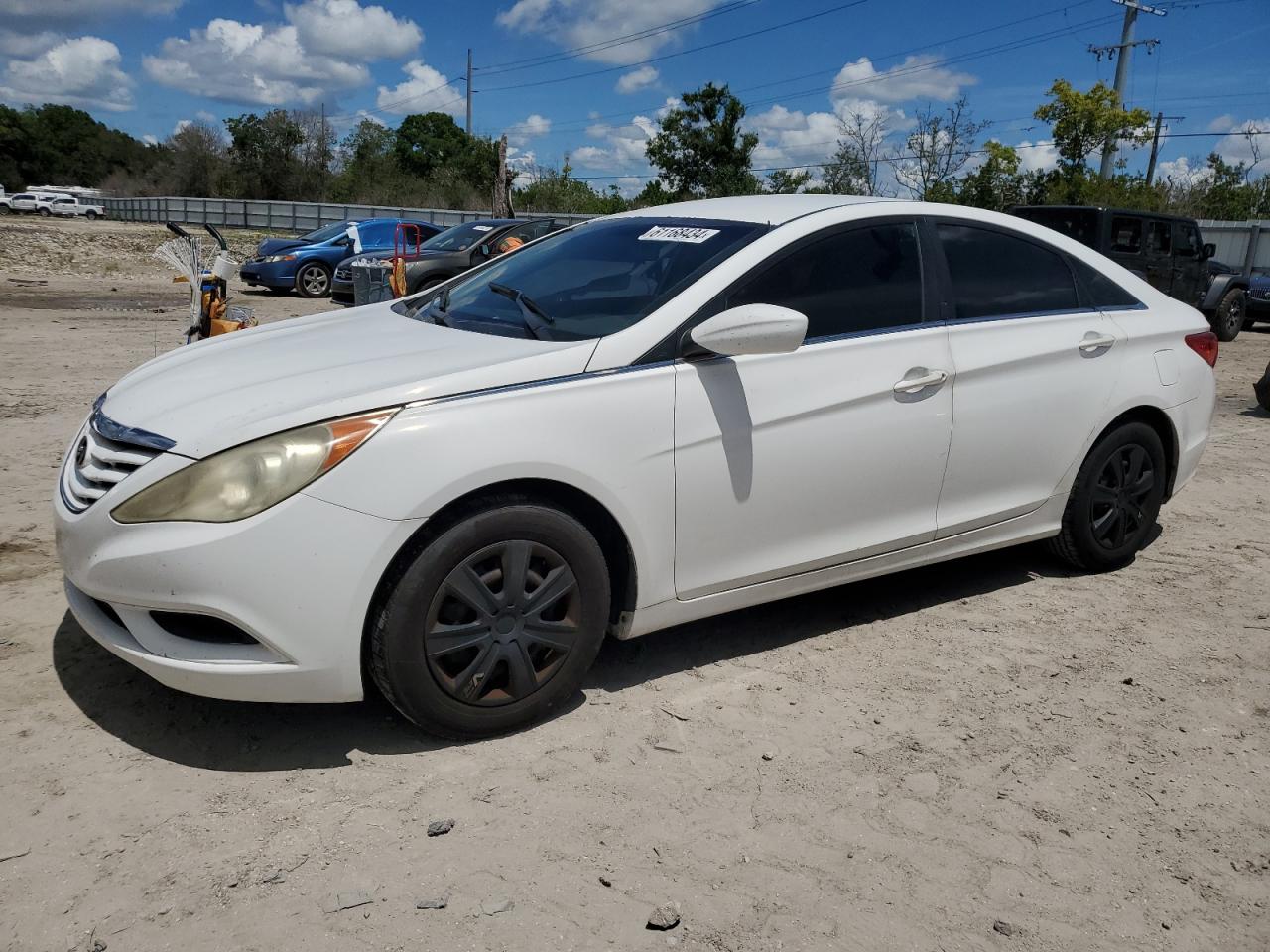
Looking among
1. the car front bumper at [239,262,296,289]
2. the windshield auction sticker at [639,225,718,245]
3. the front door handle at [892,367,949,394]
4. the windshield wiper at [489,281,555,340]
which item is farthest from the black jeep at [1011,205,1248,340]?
the car front bumper at [239,262,296,289]

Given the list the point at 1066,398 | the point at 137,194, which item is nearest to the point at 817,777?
the point at 1066,398

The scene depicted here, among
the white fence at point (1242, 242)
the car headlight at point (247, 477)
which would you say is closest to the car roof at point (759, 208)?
the car headlight at point (247, 477)

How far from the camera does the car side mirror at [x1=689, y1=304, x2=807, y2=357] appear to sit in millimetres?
3240

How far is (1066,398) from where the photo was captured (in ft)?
14.0

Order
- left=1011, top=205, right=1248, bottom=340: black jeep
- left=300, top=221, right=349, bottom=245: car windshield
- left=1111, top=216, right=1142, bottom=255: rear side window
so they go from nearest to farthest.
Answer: left=1011, top=205, right=1248, bottom=340: black jeep, left=1111, top=216, right=1142, bottom=255: rear side window, left=300, top=221, right=349, bottom=245: car windshield

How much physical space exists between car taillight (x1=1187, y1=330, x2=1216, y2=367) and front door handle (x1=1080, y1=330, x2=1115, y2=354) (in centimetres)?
61

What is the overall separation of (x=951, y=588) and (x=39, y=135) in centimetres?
9991

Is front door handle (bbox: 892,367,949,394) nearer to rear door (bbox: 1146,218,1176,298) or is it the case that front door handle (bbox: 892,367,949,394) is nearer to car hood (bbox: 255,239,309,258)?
rear door (bbox: 1146,218,1176,298)

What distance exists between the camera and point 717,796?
2.95 m

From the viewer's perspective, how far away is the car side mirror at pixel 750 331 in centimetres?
324

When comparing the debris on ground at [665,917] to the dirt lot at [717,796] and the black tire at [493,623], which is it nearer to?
the dirt lot at [717,796]

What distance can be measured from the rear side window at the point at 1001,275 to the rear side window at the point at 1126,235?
10.4 m

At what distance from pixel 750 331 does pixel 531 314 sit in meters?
0.80

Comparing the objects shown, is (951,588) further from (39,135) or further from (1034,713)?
(39,135)
